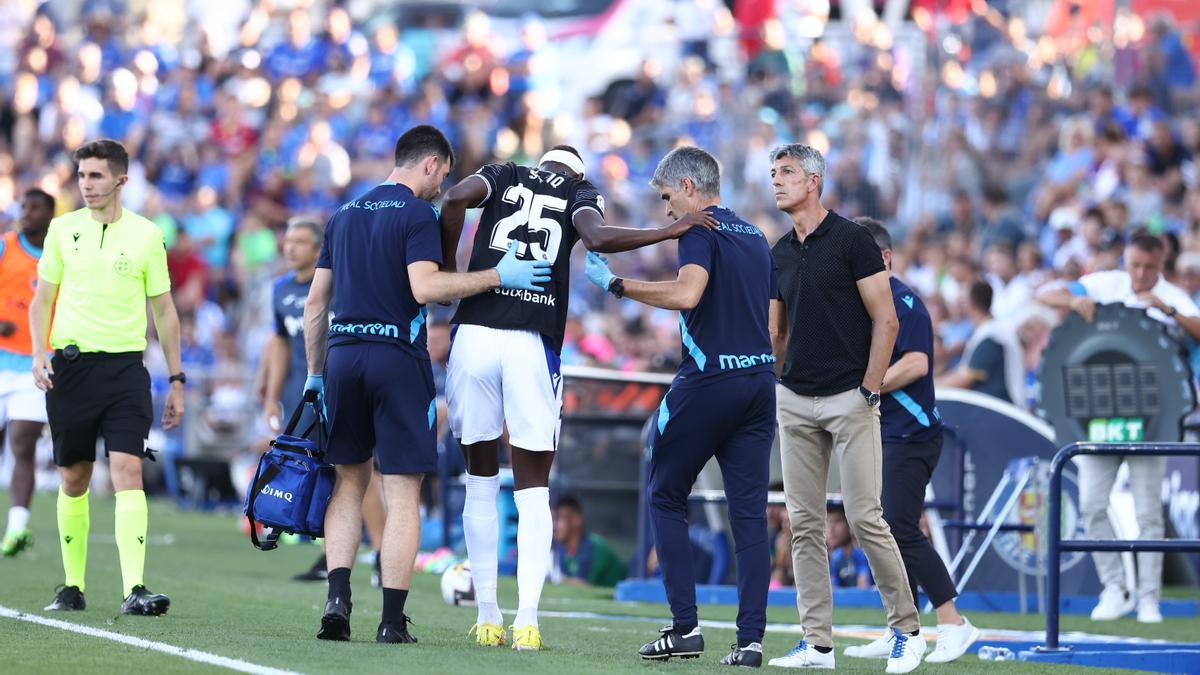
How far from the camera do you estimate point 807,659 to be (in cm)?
833

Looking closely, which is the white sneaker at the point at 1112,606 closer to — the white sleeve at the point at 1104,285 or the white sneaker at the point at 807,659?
the white sleeve at the point at 1104,285

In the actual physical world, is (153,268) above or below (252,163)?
below

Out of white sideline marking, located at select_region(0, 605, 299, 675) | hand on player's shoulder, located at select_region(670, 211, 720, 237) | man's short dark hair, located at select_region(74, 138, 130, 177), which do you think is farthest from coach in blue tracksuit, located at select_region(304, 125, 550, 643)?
man's short dark hair, located at select_region(74, 138, 130, 177)

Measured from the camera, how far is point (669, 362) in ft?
52.5

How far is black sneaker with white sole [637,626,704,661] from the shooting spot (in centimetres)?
822

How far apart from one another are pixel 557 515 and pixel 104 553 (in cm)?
358

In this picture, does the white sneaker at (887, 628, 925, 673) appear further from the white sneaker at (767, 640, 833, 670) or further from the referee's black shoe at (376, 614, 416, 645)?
the referee's black shoe at (376, 614, 416, 645)

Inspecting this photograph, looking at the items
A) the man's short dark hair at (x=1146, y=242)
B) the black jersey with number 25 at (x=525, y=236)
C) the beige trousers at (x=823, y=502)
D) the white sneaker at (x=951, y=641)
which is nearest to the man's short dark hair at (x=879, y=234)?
the beige trousers at (x=823, y=502)

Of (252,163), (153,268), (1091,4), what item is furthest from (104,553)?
(1091,4)

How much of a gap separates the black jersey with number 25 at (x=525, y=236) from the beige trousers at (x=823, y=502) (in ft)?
4.10

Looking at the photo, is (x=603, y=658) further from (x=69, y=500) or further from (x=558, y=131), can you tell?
(x=558, y=131)

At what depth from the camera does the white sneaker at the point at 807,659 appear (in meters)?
8.32

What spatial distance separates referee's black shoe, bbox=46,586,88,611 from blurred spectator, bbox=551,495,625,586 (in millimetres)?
5028

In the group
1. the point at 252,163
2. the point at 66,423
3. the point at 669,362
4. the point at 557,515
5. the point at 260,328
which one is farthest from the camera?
the point at 252,163
